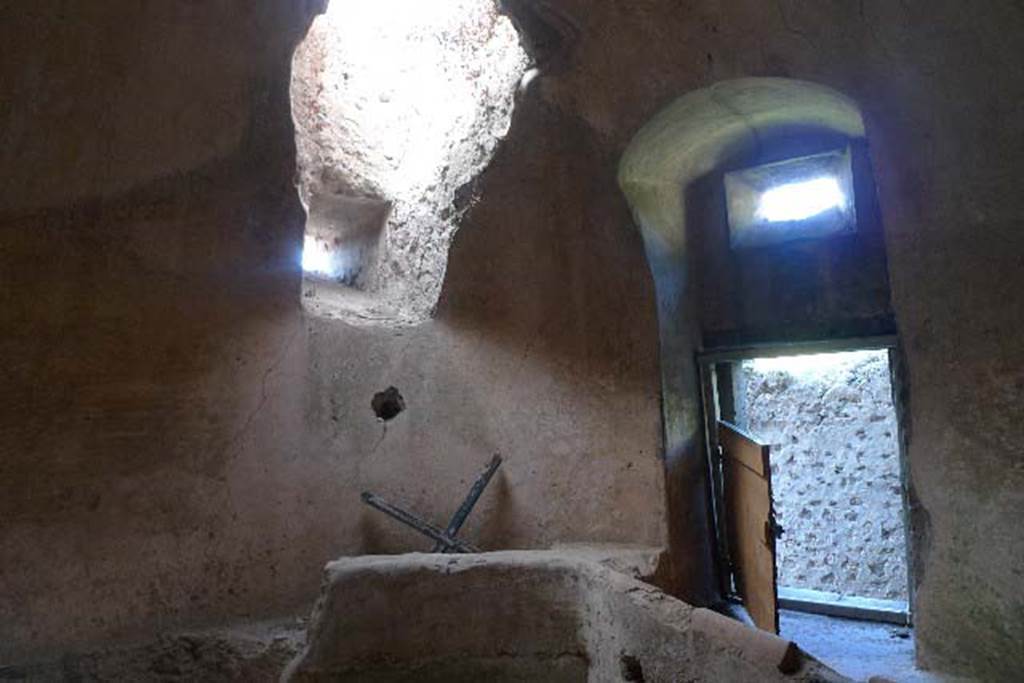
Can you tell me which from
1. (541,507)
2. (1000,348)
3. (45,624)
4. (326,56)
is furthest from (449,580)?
(326,56)

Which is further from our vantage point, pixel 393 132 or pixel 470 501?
pixel 393 132

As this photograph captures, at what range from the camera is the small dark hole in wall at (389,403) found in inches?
179

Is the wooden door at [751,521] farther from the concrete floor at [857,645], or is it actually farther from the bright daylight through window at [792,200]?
the bright daylight through window at [792,200]

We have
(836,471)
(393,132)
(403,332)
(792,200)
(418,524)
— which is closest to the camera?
(418,524)

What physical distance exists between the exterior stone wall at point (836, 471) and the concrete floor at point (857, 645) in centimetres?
174

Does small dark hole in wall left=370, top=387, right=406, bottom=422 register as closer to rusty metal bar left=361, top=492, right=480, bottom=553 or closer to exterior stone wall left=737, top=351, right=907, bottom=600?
rusty metal bar left=361, top=492, right=480, bottom=553

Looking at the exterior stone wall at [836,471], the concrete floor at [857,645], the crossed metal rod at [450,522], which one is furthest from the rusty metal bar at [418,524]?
the exterior stone wall at [836,471]

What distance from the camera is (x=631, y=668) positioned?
295 centimetres

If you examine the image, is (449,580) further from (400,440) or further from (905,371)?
(905,371)

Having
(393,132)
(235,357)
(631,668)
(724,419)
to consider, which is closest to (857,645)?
(724,419)

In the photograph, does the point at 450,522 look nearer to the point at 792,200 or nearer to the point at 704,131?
the point at 704,131

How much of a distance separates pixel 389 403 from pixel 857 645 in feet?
10.9

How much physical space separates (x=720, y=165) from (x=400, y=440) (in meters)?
3.05

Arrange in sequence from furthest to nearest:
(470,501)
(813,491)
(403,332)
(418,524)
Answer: (813,491) < (403,332) < (470,501) < (418,524)
